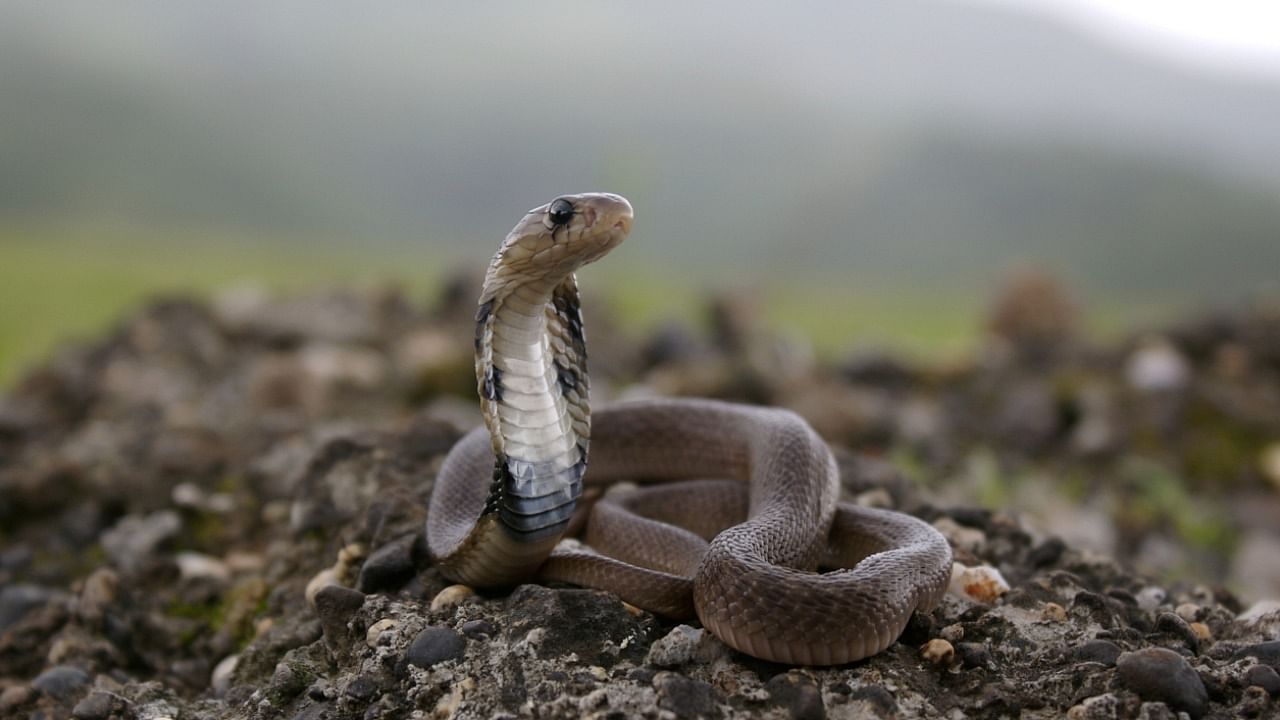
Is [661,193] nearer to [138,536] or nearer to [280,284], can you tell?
[280,284]

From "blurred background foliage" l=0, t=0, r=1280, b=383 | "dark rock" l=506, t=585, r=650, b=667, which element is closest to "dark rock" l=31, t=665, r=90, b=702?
"dark rock" l=506, t=585, r=650, b=667

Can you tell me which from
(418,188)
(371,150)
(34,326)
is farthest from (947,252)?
(34,326)

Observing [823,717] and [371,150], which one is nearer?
[823,717]

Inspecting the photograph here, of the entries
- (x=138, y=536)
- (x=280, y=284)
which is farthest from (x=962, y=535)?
(x=280, y=284)

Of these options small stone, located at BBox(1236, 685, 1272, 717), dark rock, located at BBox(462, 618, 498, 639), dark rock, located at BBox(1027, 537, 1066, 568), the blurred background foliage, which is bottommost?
the blurred background foliage

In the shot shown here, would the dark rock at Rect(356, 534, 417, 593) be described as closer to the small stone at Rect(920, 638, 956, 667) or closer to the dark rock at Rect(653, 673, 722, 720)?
the dark rock at Rect(653, 673, 722, 720)

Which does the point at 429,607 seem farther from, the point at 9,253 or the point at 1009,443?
the point at 9,253
